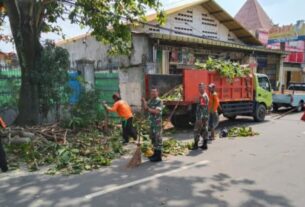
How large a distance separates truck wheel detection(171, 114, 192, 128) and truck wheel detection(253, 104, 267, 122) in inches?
129

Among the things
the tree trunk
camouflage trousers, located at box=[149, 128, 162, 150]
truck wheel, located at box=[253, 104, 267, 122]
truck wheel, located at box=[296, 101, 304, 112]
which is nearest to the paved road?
camouflage trousers, located at box=[149, 128, 162, 150]

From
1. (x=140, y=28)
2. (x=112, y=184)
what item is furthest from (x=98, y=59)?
(x=112, y=184)

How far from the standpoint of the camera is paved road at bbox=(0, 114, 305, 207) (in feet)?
16.7

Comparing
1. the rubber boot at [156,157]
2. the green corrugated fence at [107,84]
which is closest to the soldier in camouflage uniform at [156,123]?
the rubber boot at [156,157]

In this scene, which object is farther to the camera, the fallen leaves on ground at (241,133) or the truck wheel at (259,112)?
the truck wheel at (259,112)

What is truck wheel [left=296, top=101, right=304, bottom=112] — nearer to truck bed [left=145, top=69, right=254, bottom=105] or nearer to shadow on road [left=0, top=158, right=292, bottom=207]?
truck bed [left=145, top=69, right=254, bottom=105]

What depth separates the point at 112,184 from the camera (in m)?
5.94

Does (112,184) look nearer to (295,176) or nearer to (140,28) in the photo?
(295,176)

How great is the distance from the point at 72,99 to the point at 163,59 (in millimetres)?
5915

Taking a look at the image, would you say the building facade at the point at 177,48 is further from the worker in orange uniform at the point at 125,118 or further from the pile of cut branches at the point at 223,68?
the worker in orange uniform at the point at 125,118

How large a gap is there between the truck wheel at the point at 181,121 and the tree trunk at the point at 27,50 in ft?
16.2

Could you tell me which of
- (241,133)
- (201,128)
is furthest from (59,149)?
(241,133)

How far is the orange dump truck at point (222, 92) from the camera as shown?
448 inches

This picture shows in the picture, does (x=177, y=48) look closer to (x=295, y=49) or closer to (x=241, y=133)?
(x=241, y=133)
